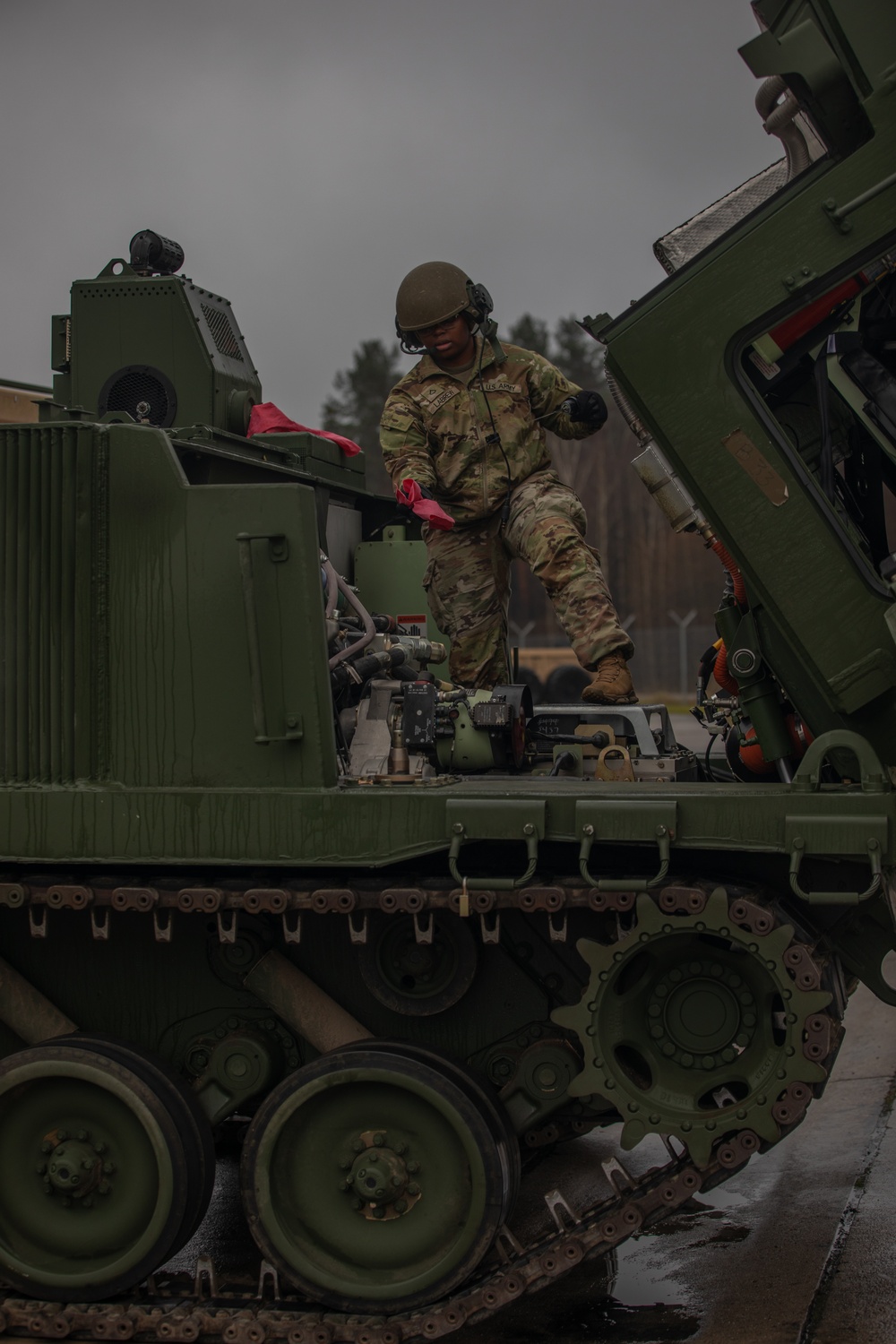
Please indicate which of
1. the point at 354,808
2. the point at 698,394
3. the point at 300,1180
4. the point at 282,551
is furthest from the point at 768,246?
the point at 300,1180

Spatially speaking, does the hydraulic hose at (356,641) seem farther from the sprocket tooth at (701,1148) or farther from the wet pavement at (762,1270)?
the wet pavement at (762,1270)

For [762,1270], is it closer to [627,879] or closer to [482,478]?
[627,879]

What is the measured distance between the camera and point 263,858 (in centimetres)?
510

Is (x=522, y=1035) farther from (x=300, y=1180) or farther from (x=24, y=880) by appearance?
(x=24, y=880)

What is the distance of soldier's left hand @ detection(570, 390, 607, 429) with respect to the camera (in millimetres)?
7254

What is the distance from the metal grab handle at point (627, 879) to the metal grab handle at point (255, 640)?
1046 millimetres

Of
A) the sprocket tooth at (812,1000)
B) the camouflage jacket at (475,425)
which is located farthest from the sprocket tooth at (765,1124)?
the camouflage jacket at (475,425)

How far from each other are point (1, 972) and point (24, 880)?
58 centimetres

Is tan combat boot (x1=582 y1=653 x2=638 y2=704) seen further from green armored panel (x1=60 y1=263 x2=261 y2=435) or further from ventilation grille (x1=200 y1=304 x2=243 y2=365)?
ventilation grille (x1=200 y1=304 x2=243 y2=365)

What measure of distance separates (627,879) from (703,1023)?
615 millimetres

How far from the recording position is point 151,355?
7652mm

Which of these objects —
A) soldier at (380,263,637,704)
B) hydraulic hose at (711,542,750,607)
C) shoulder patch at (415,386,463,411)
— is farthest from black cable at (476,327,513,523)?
hydraulic hose at (711,542,750,607)

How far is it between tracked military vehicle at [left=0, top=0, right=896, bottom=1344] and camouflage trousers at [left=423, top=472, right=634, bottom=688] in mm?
1359

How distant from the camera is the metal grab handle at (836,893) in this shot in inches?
185
